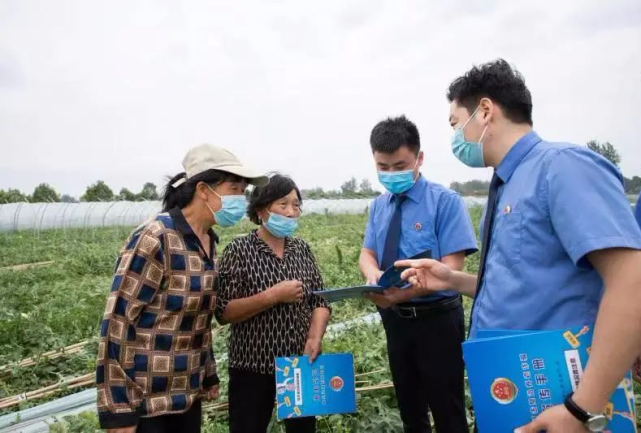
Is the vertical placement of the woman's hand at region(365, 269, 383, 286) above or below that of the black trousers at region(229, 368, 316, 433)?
above

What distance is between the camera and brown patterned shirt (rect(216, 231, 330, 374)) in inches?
96.6

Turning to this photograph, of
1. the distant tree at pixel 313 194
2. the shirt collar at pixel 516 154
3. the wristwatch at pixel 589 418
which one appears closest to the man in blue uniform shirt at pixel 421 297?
the shirt collar at pixel 516 154

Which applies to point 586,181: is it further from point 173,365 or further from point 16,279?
point 16,279

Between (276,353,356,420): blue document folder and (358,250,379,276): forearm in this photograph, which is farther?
(358,250,379,276): forearm

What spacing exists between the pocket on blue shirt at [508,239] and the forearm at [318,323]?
1.31 m

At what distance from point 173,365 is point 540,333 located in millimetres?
1492

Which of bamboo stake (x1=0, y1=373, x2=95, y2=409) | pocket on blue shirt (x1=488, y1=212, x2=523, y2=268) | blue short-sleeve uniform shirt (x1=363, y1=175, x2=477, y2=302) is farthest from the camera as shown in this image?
bamboo stake (x1=0, y1=373, x2=95, y2=409)

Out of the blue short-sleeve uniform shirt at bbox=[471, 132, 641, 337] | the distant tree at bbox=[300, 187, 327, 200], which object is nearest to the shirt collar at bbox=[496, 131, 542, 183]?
the blue short-sleeve uniform shirt at bbox=[471, 132, 641, 337]

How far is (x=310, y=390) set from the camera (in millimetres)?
2346

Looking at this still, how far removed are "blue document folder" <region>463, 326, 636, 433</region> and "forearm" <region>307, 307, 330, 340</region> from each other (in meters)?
1.33

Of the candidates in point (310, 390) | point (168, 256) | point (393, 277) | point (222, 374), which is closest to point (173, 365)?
point (168, 256)

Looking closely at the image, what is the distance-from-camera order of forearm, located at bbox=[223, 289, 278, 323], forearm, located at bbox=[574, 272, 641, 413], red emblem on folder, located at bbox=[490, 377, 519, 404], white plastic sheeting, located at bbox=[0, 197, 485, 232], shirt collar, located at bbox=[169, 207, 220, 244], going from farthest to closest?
white plastic sheeting, located at bbox=[0, 197, 485, 232] → forearm, located at bbox=[223, 289, 278, 323] → shirt collar, located at bbox=[169, 207, 220, 244] → red emblem on folder, located at bbox=[490, 377, 519, 404] → forearm, located at bbox=[574, 272, 641, 413]

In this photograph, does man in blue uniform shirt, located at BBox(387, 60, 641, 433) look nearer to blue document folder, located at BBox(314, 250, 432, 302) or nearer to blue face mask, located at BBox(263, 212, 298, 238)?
blue document folder, located at BBox(314, 250, 432, 302)

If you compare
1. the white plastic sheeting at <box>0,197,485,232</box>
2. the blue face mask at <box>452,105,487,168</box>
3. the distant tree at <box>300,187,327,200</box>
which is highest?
the distant tree at <box>300,187,327,200</box>
